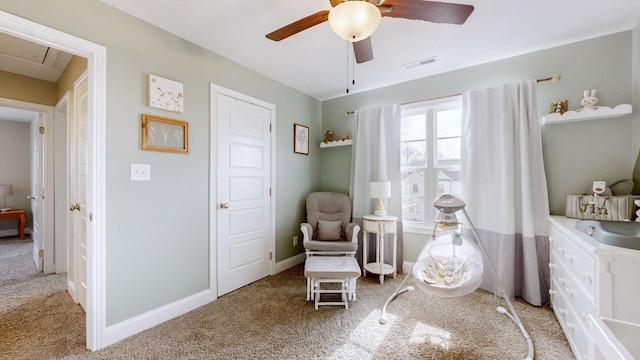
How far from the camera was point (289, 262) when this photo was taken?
11.3ft

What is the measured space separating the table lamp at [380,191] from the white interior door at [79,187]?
2832mm

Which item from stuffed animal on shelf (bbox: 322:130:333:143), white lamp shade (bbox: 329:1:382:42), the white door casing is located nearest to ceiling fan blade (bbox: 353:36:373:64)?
white lamp shade (bbox: 329:1:382:42)

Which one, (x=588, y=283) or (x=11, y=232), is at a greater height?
(x=588, y=283)

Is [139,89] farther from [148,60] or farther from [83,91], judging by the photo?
[83,91]

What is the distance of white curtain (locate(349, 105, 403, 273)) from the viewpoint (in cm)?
320

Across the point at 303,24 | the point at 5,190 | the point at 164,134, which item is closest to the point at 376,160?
the point at 303,24

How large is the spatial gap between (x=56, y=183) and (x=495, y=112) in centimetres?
510

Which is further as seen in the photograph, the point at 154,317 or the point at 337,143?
the point at 337,143

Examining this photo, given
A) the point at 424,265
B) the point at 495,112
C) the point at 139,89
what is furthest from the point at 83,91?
the point at 495,112

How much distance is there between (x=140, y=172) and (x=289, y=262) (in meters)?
2.14

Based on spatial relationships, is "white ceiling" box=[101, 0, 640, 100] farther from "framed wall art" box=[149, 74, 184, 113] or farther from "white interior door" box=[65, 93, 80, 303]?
"white interior door" box=[65, 93, 80, 303]

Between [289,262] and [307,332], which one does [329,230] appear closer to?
[289,262]

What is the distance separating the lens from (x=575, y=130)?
7.64 feet

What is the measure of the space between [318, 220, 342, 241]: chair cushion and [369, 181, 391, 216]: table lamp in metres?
0.52
